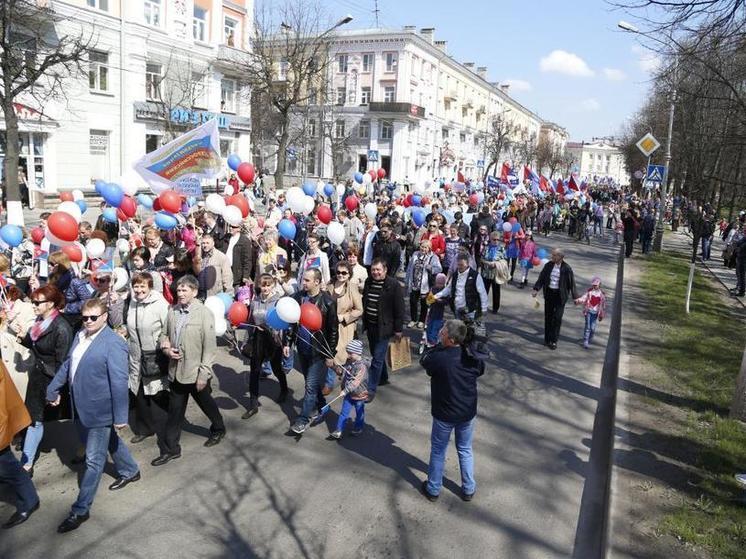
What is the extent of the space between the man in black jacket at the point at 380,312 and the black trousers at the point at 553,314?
3727mm

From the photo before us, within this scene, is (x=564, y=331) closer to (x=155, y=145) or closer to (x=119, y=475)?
(x=119, y=475)

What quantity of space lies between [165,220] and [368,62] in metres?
53.7

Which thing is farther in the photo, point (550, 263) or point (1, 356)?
point (550, 263)

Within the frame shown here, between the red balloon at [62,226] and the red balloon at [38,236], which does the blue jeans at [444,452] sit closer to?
the red balloon at [62,226]

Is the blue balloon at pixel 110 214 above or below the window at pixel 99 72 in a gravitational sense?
below

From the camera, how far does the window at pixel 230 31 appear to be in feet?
112

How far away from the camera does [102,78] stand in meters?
27.4

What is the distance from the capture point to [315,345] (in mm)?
5996

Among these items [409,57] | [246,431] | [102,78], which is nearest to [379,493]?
[246,431]

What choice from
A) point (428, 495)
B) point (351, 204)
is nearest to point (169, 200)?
point (351, 204)

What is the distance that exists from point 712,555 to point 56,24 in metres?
28.1

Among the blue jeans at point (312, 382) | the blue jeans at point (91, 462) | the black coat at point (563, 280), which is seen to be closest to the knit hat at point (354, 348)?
the blue jeans at point (312, 382)

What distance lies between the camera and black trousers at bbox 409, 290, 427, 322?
10.1 m

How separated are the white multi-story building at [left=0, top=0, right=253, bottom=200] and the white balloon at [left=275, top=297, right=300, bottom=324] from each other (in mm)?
21321
